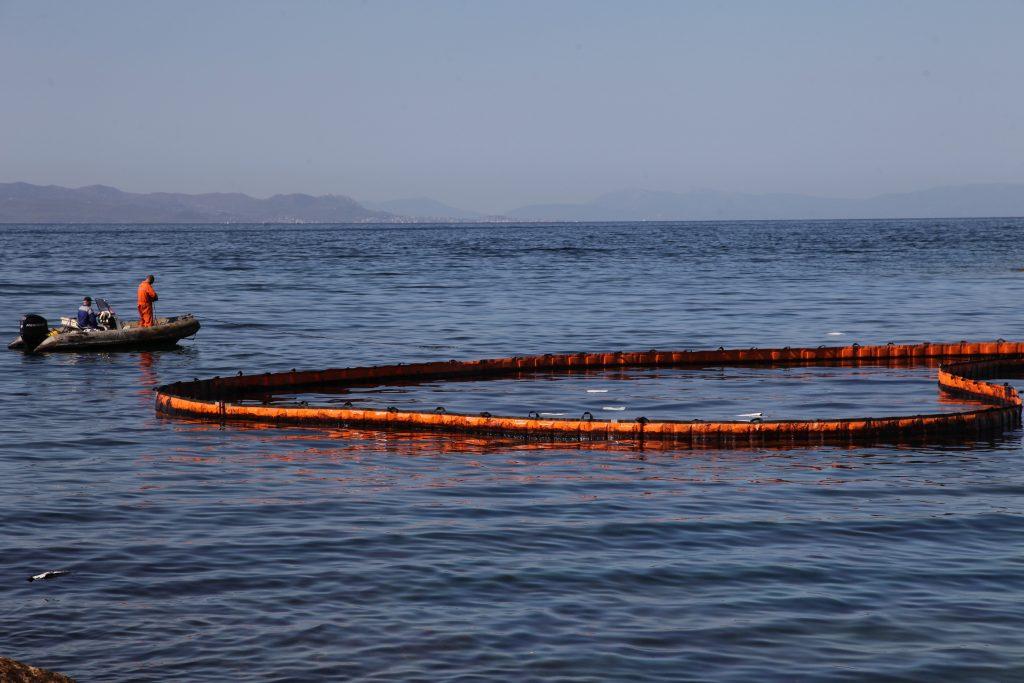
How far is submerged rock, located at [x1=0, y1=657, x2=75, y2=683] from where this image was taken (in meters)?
7.77

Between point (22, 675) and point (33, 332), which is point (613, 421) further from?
point (33, 332)

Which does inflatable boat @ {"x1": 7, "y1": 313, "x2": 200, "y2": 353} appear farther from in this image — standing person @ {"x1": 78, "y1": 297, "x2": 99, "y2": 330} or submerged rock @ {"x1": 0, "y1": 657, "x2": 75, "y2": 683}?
submerged rock @ {"x1": 0, "y1": 657, "x2": 75, "y2": 683}

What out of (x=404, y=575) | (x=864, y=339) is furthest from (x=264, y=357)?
(x=404, y=575)

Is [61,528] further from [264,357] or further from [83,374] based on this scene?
[264,357]

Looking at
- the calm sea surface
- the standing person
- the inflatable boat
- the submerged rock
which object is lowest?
the calm sea surface

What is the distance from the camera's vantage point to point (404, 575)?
15.1 meters

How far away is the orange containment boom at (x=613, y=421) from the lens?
2400cm

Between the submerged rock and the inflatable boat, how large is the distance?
36.9m

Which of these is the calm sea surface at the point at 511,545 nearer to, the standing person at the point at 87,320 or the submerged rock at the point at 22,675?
the submerged rock at the point at 22,675

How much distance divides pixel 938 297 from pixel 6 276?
69157 mm

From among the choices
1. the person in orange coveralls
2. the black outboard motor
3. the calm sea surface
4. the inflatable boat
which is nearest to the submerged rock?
the calm sea surface

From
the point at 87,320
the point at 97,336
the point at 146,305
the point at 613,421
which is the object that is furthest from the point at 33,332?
the point at 613,421

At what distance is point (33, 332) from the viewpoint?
146 ft

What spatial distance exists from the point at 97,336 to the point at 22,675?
37206 mm
